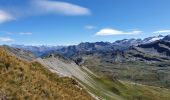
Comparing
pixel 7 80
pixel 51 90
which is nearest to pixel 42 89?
pixel 51 90

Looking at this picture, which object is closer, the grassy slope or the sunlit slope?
the grassy slope

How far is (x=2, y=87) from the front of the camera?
19328 mm

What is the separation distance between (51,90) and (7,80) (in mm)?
3742

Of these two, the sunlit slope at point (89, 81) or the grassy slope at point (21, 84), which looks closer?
the grassy slope at point (21, 84)

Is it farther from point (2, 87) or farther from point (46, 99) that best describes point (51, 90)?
point (2, 87)

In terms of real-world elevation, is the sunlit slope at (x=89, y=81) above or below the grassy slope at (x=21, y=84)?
below

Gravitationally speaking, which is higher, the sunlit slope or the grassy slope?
the grassy slope

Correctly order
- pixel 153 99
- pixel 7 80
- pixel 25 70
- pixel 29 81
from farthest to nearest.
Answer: pixel 153 99, pixel 25 70, pixel 29 81, pixel 7 80

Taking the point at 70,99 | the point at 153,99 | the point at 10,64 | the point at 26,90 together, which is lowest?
the point at 153,99

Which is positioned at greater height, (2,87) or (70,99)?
(2,87)

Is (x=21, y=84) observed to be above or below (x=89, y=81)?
above

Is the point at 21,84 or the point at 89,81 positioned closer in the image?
the point at 21,84

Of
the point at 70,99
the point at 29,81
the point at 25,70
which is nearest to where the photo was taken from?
the point at 29,81

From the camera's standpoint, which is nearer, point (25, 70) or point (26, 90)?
point (26, 90)
